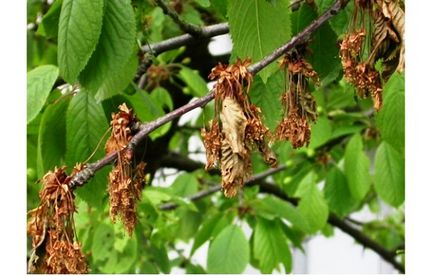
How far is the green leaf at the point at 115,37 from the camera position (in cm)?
67

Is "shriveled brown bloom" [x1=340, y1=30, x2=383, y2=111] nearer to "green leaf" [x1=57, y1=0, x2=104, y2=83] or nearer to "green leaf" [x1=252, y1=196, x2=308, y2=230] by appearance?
"green leaf" [x1=57, y1=0, x2=104, y2=83]

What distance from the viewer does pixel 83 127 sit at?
0.86m

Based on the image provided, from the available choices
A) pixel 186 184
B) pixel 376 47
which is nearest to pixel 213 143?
pixel 376 47

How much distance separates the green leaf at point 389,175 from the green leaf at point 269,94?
692 mm

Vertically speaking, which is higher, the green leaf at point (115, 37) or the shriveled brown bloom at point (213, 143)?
the green leaf at point (115, 37)

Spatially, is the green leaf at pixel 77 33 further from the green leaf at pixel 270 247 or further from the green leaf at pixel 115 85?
the green leaf at pixel 270 247

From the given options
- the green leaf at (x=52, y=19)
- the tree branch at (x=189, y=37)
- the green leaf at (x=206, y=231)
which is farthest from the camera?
the green leaf at (x=206, y=231)

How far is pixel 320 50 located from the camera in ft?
2.50

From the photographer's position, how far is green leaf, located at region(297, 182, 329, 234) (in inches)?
62.6

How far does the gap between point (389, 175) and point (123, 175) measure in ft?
2.94

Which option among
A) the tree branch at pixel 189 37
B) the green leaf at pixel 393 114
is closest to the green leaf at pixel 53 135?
the tree branch at pixel 189 37

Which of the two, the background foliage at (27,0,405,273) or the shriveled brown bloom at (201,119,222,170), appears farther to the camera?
the background foliage at (27,0,405,273)

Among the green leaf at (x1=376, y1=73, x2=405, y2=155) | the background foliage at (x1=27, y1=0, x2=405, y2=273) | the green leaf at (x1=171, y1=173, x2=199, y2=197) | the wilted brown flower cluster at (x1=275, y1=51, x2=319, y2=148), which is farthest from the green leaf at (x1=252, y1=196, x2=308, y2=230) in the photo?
the wilted brown flower cluster at (x1=275, y1=51, x2=319, y2=148)
